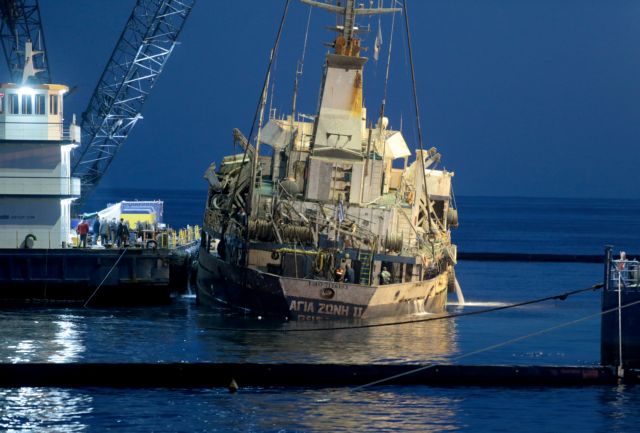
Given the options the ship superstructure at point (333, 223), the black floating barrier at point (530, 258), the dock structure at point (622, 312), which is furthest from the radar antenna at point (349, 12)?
the black floating barrier at point (530, 258)

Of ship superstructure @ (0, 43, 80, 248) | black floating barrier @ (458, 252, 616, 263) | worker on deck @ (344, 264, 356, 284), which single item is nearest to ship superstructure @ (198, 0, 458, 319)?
worker on deck @ (344, 264, 356, 284)

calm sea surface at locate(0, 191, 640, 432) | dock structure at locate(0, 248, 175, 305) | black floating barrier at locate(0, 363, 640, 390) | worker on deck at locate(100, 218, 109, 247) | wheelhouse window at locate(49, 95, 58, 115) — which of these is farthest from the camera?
worker on deck at locate(100, 218, 109, 247)

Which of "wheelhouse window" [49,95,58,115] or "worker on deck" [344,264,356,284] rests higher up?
"wheelhouse window" [49,95,58,115]

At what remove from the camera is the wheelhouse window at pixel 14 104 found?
53.5m

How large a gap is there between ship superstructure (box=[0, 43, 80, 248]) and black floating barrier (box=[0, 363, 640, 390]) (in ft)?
64.0

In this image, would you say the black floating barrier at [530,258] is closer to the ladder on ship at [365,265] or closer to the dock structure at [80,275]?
the dock structure at [80,275]

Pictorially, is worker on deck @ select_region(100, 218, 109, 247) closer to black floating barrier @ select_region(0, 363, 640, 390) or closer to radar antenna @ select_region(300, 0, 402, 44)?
radar antenna @ select_region(300, 0, 402, 44)

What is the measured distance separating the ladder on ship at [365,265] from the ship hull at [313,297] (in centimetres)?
120

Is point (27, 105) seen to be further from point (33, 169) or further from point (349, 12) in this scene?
point (349, 12)

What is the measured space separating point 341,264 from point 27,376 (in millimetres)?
15710

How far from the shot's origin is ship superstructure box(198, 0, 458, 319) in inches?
1806

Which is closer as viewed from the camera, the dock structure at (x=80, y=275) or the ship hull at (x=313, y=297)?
the ship hull at (x=313, y=297)

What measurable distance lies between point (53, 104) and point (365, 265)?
53.5 feet

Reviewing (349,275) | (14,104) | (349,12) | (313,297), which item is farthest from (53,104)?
(313,297)
